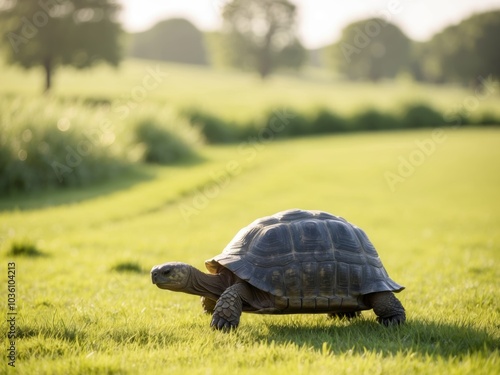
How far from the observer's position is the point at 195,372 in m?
4.00

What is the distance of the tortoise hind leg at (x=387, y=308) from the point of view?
5625 mm

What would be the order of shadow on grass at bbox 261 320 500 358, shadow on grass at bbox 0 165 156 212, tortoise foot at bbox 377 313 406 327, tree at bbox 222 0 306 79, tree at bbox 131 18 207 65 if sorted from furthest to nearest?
1. tree at bbox 131 18 207 65
2. tree at bbox 222 0 306 79
3. shadow on grass at bbox 0 165 156 212
4. tortoise foot at bbox 377 313 406 327
5. shadow on grass at bbox 261 320 500 358

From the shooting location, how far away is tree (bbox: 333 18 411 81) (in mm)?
111438

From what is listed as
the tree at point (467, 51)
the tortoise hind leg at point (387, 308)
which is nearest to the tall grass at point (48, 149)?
the tortoise hind leg at point (387, 308)

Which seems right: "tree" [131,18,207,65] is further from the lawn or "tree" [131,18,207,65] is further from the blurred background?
the lawn

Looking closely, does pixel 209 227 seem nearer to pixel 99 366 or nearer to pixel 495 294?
pixel 495 294

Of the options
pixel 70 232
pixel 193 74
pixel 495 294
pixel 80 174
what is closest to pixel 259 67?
pixel 193 74

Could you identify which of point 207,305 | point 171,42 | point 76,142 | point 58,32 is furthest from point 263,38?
point 207,305

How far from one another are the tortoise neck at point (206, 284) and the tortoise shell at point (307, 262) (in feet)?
0.71

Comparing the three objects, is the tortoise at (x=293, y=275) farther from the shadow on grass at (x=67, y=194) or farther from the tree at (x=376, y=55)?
the tree at (x=376, y=55)

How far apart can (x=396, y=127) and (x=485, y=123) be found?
9513 mm

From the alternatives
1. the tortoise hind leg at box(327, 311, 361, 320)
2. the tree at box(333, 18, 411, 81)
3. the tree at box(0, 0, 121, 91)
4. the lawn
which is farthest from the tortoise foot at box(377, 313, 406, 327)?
the tree at box(333, 18, 411, 81)

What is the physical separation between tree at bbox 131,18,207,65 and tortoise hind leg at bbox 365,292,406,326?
112987 millimetres

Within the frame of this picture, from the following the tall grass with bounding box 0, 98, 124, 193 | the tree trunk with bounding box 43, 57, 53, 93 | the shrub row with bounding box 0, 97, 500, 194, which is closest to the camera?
the tall grass with bounding box 0, 98, 124, 193
